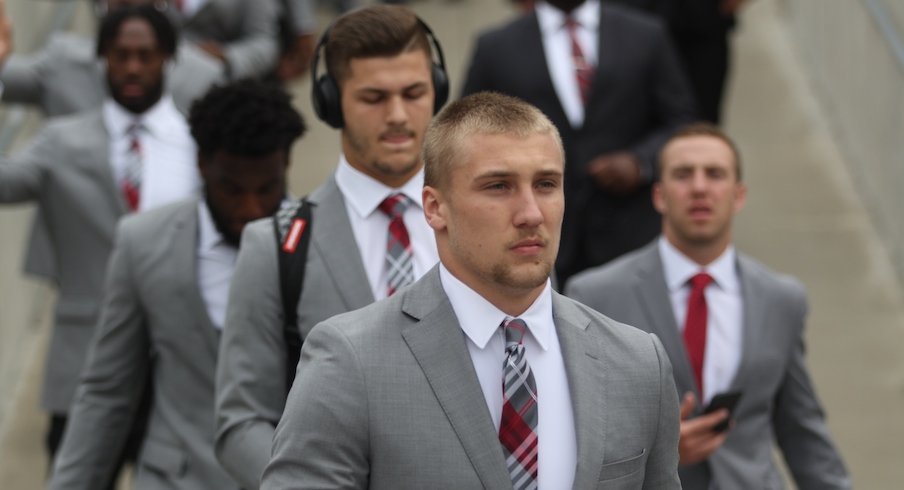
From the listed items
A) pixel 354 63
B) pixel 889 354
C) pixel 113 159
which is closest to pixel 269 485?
pixel 354 63

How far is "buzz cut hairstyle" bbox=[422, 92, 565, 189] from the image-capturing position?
378 centimetres

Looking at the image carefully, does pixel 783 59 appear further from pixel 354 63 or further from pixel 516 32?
pixel 354 63

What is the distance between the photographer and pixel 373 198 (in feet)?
16.5

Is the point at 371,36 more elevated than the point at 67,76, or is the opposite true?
the point at 371,36

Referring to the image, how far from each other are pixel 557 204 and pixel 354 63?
154 cm

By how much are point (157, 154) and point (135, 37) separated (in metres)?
0.59

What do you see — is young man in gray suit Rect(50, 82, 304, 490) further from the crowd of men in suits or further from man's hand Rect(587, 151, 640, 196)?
man's hand Rect(587, 151, 640, 196)

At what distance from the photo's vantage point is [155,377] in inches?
228

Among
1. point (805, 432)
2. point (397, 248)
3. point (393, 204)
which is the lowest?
point (805, 432)

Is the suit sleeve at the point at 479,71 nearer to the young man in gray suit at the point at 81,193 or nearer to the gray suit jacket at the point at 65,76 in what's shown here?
the gray suit jacket at the point at 65,76

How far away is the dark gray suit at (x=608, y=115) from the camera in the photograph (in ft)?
28.0

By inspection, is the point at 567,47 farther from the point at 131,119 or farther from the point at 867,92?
the point at 867,92

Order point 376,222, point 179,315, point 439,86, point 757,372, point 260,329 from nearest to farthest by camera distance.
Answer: point 260,329 → point 376,222 → point 439,86 → point 179,315 → point 757,372

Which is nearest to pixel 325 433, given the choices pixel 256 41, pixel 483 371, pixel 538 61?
pixel 483 371
